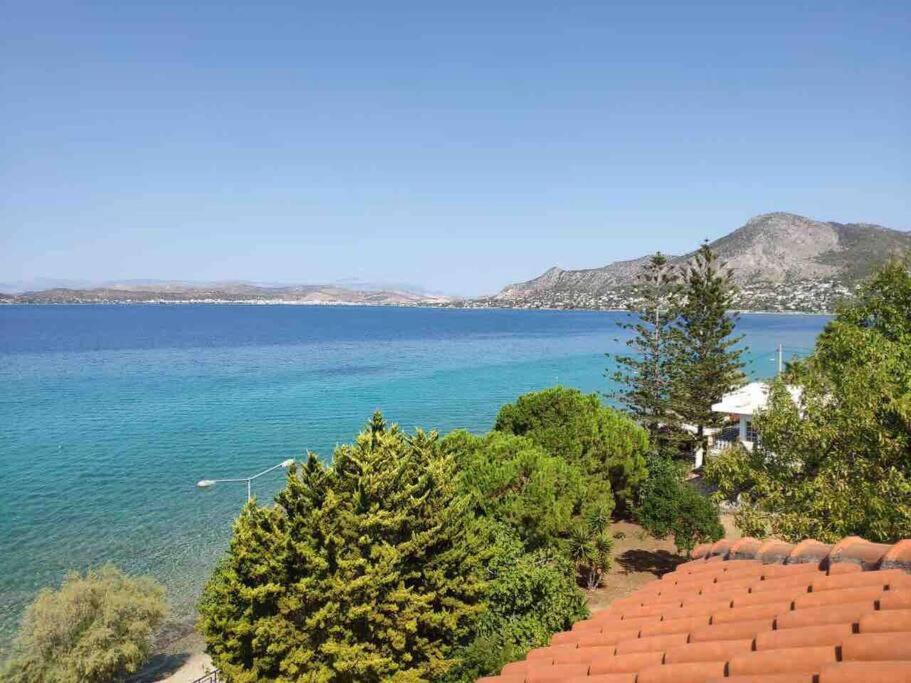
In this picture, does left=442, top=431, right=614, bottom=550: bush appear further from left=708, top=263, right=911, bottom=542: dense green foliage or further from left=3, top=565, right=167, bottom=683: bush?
left=3, top=565, right=167, bottom=683: bush

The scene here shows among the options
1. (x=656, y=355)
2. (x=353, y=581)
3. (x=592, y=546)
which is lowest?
(x=592, y=546)

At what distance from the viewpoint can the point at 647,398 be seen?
31.6m

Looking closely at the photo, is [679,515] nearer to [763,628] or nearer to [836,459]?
[836,459]

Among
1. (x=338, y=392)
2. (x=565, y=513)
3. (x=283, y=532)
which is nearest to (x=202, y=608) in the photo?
(x=283, y=532)

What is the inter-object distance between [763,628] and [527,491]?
502 inches

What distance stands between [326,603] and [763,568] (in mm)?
7765

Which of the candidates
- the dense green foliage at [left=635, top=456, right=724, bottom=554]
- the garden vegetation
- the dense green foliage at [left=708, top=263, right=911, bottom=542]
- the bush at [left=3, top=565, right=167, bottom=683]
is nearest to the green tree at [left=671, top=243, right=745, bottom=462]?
the dense green foliage at [left=635, top=456, right=724, bottom=554]

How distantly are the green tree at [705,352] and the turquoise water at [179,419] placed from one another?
35.2ft

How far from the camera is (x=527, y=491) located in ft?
52.8

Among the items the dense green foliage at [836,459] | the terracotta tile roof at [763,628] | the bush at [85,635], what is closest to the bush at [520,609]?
the dense green foliage at [836,459]

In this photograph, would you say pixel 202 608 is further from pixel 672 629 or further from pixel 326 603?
pixel 672 629

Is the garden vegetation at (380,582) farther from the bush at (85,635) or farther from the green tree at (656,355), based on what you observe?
the green tree at (656,355)

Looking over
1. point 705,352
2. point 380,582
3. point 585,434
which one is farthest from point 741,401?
point 380,582

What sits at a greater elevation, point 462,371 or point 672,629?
point 672,629
